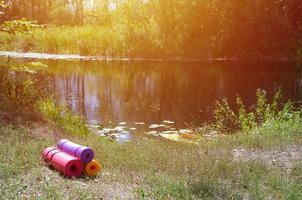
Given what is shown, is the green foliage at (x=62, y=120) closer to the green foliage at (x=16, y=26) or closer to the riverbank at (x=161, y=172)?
the riverbank at (x=161, y=172)

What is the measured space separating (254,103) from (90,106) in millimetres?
5953

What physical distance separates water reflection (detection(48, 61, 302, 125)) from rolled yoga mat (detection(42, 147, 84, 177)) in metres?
7.46

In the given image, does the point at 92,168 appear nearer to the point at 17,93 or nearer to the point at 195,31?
the point at 17,93

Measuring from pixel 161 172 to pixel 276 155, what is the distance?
247 cm

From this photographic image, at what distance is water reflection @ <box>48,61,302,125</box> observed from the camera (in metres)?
16.0

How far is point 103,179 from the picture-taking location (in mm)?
6555

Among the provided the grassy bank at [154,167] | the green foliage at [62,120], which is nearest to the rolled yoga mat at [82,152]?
the grassy bank at [154,167]

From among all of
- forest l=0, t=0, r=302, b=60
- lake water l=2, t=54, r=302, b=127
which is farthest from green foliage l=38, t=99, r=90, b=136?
forest l=0, t=0, r=302, b=60

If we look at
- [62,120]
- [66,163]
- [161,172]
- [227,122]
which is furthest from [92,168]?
[227,122]

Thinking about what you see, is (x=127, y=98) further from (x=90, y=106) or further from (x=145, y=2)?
(x=145, y=2)

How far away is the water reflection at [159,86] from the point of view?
52.4ft

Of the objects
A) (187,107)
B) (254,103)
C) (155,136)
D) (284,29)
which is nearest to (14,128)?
(155,136)

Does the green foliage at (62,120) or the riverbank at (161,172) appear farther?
the green foliage at (62,120)

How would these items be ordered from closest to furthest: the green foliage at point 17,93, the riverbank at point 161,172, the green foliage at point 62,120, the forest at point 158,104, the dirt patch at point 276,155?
1. the riverbank at point 161,172
2. the forest at point 158,104
3. the dirt patch at point 276,155
4. the green foliage at point 17,93
5. the green foliage at point 62,120
